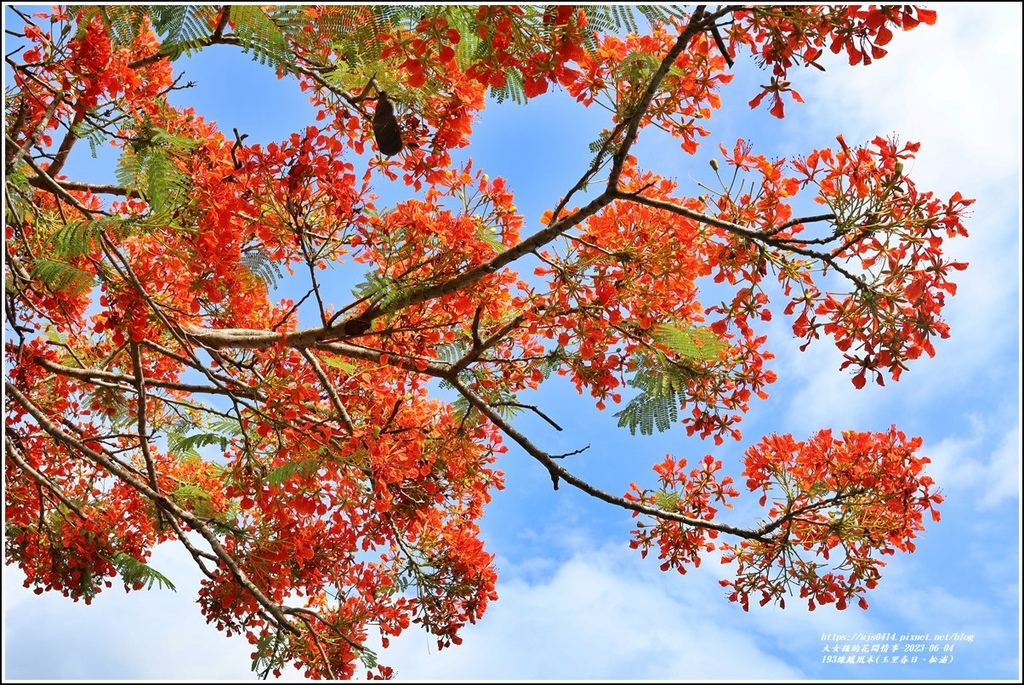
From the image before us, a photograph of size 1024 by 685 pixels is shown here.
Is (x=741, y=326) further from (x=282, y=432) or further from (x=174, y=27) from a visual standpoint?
(x=174, y=27)

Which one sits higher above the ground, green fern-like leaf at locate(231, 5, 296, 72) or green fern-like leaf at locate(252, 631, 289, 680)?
green fern-like leaf at locate(231, 5, 296, 72)

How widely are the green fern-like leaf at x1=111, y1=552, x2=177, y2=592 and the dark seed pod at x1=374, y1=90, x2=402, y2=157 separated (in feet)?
12.4

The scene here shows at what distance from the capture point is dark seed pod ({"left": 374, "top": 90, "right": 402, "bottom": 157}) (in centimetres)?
460

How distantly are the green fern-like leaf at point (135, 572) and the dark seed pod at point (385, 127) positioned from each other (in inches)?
148

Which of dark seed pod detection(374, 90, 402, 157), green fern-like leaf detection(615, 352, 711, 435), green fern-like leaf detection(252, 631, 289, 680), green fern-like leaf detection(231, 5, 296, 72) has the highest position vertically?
dark seed pod detection(374, 90, 402, 157)

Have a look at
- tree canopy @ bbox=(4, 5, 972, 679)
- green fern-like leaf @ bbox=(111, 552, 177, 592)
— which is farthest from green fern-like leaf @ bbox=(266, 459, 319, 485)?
green fern-like leaf @ bbox=(111, 552, 177, 592)

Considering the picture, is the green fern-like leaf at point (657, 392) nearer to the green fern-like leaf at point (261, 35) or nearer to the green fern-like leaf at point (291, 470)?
the green fern-like leaf at point (291, 470)

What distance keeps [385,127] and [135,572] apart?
4052 mm

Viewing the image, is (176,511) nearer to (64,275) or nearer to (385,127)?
(64,275)

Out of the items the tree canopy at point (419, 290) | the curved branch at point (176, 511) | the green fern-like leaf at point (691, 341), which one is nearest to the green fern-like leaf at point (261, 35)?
the tree canopy at point (419, 290)

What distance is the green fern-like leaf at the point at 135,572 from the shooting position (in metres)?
6.33

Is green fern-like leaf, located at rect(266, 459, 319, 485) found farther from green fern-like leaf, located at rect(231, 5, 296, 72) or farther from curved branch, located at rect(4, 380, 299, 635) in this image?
green fern-like leaf, located at rect(231, 5, 296, 72)

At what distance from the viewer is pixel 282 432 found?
4434 mm

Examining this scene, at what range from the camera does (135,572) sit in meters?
6.40
